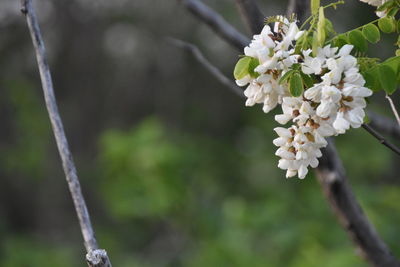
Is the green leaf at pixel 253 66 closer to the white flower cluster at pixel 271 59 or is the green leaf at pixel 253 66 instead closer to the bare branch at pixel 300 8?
the white flower cluster at pixel 271 59

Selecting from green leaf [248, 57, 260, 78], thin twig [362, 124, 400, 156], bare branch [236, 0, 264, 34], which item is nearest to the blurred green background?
bare branch [236, 0, 264, 34]

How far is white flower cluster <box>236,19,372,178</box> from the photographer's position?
1.00 meters

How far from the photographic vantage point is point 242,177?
7.33 m

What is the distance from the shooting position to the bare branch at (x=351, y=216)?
6.00 ft

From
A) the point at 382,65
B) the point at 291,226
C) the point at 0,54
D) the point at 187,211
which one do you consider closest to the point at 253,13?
the point at 382,65

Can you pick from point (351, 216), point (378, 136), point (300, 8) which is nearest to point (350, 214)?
point (351, 216)

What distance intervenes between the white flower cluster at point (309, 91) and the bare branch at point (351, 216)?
766 mm

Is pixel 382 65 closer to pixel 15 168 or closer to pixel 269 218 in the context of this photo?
pixel 269 218

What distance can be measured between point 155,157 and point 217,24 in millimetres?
2918

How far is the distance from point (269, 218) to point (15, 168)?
3.73 m

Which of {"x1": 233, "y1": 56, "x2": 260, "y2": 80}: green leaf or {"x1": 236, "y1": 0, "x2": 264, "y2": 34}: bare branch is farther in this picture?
{"x1": 236, "y1": 0, "x2": 264, "y2": 34}: bare branch

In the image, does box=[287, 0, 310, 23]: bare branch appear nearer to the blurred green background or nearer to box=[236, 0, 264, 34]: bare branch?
box=[236, 0, 264, 34]: bare branch

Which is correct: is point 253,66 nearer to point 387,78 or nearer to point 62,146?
point 387,78

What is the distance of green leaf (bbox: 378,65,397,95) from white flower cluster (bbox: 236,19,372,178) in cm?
5
